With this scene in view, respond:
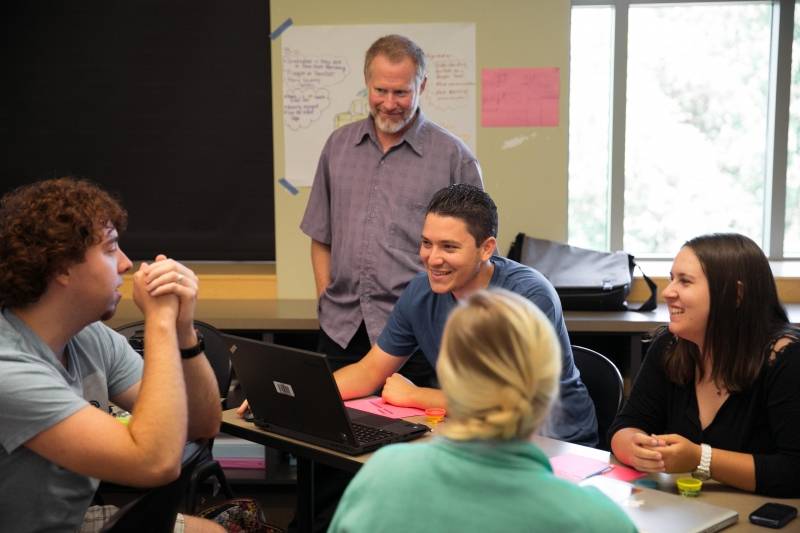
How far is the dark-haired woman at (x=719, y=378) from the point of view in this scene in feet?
6.22

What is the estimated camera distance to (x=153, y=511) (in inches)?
58.2

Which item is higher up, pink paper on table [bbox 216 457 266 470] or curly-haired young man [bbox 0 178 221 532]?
curly-haired young man [bbox 0 178 221 532]

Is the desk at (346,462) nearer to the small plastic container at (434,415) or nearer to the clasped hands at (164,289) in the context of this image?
the small plastic container at (434,415)

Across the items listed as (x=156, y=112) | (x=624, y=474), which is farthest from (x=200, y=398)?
(x=156, y=112)

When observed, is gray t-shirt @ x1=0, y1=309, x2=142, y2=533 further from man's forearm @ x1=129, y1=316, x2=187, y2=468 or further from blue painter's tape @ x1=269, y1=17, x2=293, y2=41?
blue painter's tape @ x1=269, y1=17, x2=293, y2=41

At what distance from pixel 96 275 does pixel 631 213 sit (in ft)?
10.2

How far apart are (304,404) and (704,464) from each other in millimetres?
910

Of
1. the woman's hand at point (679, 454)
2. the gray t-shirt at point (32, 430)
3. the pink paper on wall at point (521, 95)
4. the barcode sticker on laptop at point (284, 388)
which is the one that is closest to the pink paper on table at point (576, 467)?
the woman's hand at point (679, 454)

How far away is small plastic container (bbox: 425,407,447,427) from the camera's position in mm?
2316

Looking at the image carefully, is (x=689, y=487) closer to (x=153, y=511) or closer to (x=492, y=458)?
(x=492, y=458)

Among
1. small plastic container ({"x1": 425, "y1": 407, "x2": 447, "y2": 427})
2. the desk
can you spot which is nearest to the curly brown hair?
the desk

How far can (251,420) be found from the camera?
2.37m

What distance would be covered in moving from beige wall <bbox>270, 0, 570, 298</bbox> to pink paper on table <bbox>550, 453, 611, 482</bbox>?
2.10m

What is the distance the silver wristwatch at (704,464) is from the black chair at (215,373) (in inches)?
51.2
